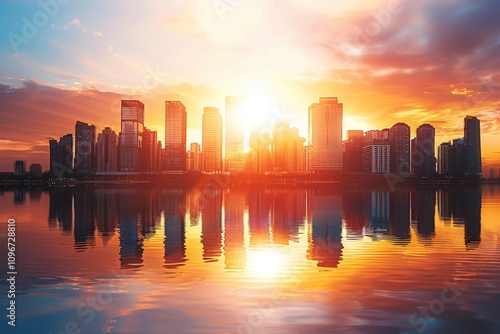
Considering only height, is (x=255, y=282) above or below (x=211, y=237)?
above

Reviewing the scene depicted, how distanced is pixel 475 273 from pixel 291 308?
1575 cm

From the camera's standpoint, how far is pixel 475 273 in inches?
1204

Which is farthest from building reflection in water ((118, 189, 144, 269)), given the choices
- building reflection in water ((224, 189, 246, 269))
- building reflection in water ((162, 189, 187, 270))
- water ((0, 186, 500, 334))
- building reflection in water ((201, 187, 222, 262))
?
building reflection in water ((224, 189, 246, 269))

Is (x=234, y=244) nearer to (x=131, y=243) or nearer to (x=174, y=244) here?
(x=174, y=244)

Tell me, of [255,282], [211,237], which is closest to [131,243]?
[211,237]

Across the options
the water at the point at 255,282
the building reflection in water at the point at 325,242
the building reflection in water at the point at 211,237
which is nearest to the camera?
the water at the point at 255,282

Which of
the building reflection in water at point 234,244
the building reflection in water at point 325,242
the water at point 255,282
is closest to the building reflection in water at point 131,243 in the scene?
the water at point 255,282

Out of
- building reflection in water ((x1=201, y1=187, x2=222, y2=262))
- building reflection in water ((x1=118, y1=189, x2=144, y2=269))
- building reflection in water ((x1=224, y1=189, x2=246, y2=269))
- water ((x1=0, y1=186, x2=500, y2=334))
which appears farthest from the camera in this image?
building reflection in water ((x1=201, y1=187, x2=222, y2=262))

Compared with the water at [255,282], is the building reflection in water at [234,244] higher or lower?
lower

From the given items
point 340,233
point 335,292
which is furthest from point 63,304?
point 340,233

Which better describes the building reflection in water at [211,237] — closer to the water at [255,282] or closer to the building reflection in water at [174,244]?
the water at [255,282]

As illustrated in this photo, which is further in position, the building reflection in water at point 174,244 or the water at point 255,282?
the building reflection in water at point 174,244

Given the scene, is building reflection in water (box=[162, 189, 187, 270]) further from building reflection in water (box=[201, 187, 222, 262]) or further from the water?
building reflection in water (box=[201, 187, 222, 262])

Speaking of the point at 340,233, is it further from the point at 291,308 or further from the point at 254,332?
the point at 254,332
